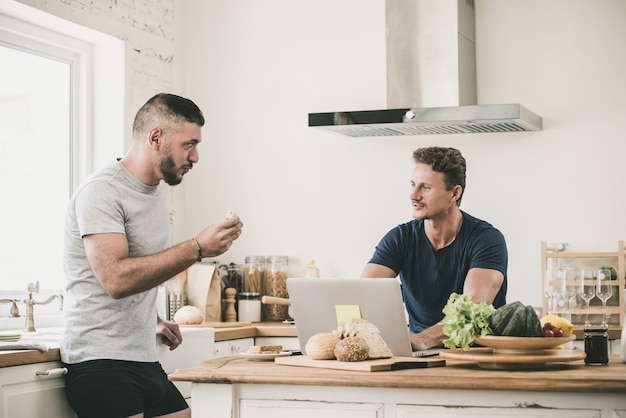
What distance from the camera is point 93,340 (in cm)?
281

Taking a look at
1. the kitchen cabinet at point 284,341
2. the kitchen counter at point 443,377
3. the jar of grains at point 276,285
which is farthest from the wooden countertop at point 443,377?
the jar of grains at point 276,285

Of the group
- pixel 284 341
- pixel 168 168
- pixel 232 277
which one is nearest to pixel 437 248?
pixel 168 168

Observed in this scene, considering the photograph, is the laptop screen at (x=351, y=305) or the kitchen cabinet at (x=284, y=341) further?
the kitchen cabinet at (x=284, y=341)

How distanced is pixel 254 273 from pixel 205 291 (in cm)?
34

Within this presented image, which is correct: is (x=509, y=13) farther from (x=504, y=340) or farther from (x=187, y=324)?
(x=504, y=340)

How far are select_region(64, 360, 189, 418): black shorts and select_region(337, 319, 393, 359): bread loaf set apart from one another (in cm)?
74

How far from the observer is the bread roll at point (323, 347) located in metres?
2.52

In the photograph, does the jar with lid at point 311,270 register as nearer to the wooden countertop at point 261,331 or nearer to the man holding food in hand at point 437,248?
the wooden countertop at point 261,331

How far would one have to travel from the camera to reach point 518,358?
234 centimetres

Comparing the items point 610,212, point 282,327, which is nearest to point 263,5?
point 282,327

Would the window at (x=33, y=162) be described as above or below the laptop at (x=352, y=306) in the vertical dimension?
above

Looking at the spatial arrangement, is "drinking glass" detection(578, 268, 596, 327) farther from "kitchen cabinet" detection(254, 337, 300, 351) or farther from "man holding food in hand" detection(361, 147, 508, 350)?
"kitchen cabinet" detection(254, 337, 300, 351)

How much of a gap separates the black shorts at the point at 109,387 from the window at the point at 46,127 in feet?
4.18

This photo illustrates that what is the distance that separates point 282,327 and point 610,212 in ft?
5.44
